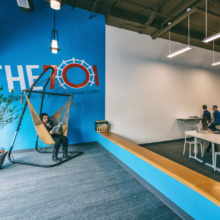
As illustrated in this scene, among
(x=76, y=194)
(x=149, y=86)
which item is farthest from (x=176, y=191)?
(x=149, y=86)

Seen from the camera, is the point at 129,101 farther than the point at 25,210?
Yes

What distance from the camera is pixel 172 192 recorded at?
5.17ft

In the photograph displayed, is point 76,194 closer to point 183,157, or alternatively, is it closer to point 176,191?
point 176,191

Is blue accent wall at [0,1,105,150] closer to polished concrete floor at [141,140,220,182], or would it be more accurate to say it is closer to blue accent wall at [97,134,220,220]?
blue accent wall at [97,134,220,220]

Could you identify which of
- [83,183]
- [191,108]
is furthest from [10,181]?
[191,108]

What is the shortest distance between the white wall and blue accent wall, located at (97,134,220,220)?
1.92 m

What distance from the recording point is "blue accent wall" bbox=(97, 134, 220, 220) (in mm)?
1216

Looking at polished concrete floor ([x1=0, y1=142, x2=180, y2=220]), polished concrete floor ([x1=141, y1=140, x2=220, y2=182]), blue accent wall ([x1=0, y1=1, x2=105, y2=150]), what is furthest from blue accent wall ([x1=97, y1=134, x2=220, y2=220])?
blue accent wall ([x1=0, y1=1, x2=105, y2=150])

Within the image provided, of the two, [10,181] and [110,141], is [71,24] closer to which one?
[110,141]

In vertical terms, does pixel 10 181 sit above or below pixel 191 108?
below

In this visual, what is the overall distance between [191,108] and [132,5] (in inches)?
165

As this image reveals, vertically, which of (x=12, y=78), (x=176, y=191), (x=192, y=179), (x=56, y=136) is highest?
(x=12, y=78)

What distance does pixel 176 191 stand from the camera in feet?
5.00

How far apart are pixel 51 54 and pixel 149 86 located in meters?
3.15
